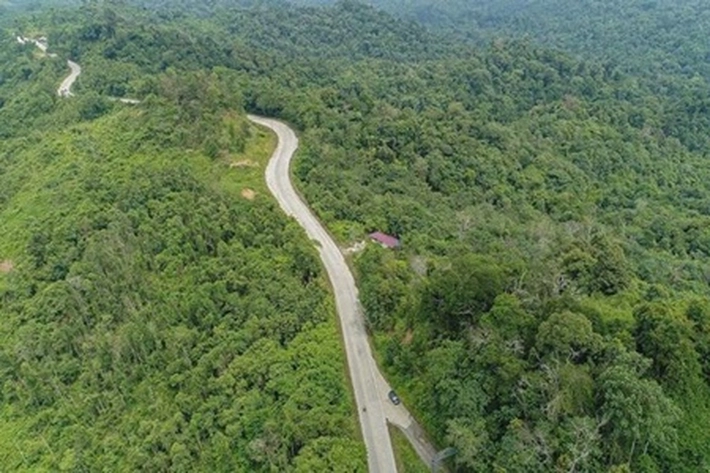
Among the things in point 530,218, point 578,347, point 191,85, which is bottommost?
point 530,218

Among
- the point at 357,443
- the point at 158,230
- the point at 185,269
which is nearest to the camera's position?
the point at 357,443

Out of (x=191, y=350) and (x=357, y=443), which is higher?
(x=357, y=443)

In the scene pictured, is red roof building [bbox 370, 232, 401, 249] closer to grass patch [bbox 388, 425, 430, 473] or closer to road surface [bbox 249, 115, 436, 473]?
road surface [bbox 249, 115, 436, 473]

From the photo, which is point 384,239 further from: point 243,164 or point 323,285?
point 243,164

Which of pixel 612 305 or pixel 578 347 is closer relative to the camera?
pixel 578 347

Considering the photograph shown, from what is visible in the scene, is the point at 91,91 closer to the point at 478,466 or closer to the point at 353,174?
the point at 353,174

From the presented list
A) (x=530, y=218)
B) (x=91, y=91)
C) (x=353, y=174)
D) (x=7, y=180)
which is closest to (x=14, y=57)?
(x=91, y=91)
